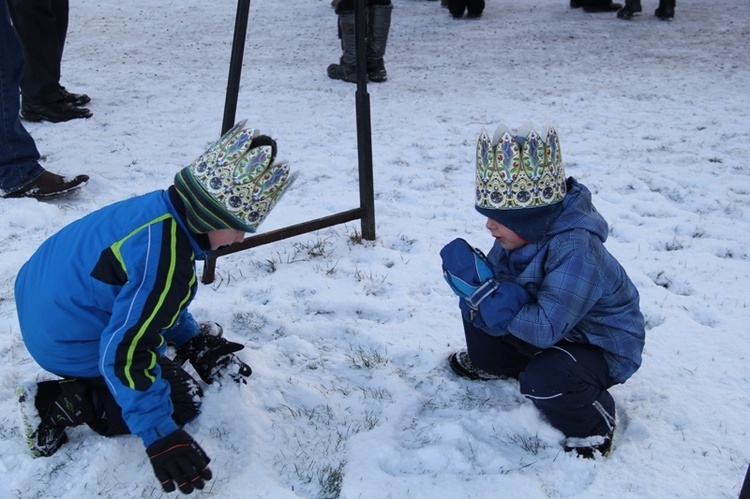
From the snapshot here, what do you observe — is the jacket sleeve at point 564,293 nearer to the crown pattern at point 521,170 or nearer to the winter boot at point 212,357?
the crown pattern at point 521,170

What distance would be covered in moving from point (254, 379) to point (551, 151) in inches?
57.7

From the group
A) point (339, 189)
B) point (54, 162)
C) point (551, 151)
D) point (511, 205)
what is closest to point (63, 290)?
point (511, 205)

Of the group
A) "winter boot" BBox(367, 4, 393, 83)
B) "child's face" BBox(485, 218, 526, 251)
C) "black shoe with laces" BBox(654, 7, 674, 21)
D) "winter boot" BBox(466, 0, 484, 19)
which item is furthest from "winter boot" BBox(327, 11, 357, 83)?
"black shoe with laces" BBox(654, 7, 674, 21)

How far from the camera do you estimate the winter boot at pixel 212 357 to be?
261 cm

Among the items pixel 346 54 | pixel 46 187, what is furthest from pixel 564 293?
pixel 346 54

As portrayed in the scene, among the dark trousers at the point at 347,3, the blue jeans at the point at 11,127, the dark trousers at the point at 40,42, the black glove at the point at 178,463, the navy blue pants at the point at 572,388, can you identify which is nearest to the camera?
the black glove at the point at 178,463

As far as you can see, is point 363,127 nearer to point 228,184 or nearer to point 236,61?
point 236,61

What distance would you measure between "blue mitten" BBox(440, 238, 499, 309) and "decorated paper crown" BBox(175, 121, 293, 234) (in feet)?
2.24

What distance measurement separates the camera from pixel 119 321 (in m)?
1.97

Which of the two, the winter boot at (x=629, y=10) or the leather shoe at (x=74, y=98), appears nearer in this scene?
the leather shoe at (x=74, y=98)

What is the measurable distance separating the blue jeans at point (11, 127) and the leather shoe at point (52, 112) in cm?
161

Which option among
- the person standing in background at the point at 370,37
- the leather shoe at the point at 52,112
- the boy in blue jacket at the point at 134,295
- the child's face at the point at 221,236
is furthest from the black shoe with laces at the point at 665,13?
the child's face at the point at 221,236

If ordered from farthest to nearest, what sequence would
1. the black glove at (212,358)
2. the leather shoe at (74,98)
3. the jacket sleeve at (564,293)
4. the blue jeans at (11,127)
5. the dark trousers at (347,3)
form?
the dark trousers at (347,3), the leather shoe at (74,98), the blue jeans at (11,127), the black glove at (212,358), the jacket sleeve at (564,293)

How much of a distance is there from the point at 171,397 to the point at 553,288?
138cm
